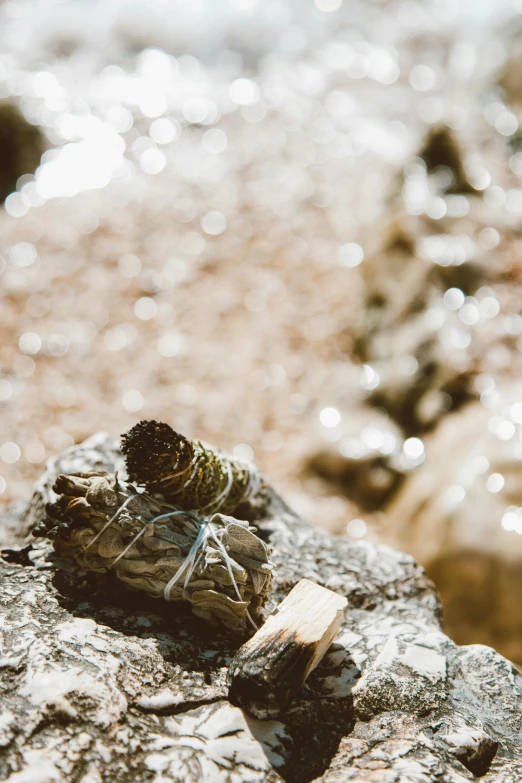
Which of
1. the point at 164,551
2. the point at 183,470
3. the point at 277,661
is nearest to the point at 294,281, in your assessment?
the point at 183,470

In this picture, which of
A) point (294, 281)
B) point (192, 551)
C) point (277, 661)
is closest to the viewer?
point (277, 661)

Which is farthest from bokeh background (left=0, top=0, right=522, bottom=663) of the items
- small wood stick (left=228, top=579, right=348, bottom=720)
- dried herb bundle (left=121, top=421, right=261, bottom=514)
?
small wood stick (left=228, top=579, right=348, bottom=720)

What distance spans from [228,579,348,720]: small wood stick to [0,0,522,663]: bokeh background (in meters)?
1.67

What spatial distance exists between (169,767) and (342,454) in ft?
10.3

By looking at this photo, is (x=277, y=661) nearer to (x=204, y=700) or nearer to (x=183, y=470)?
(x=204, y=700)

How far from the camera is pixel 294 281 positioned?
18.6 feet

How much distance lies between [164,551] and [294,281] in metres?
4.26

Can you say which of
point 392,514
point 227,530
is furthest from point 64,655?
point 392,514

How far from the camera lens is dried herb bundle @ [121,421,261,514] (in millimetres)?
1670

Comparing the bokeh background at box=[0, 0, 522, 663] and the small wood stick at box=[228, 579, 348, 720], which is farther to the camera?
the bokeh background at box=[0, 0, 522, 663]

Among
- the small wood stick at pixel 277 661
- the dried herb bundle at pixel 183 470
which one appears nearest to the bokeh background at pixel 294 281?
the dried herb bundle at pixel 183 470

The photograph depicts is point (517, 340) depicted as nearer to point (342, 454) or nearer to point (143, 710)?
point (342, 454)

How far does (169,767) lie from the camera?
1.32 meters

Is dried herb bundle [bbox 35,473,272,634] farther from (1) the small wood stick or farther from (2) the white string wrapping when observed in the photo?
(1) the small wood stick
